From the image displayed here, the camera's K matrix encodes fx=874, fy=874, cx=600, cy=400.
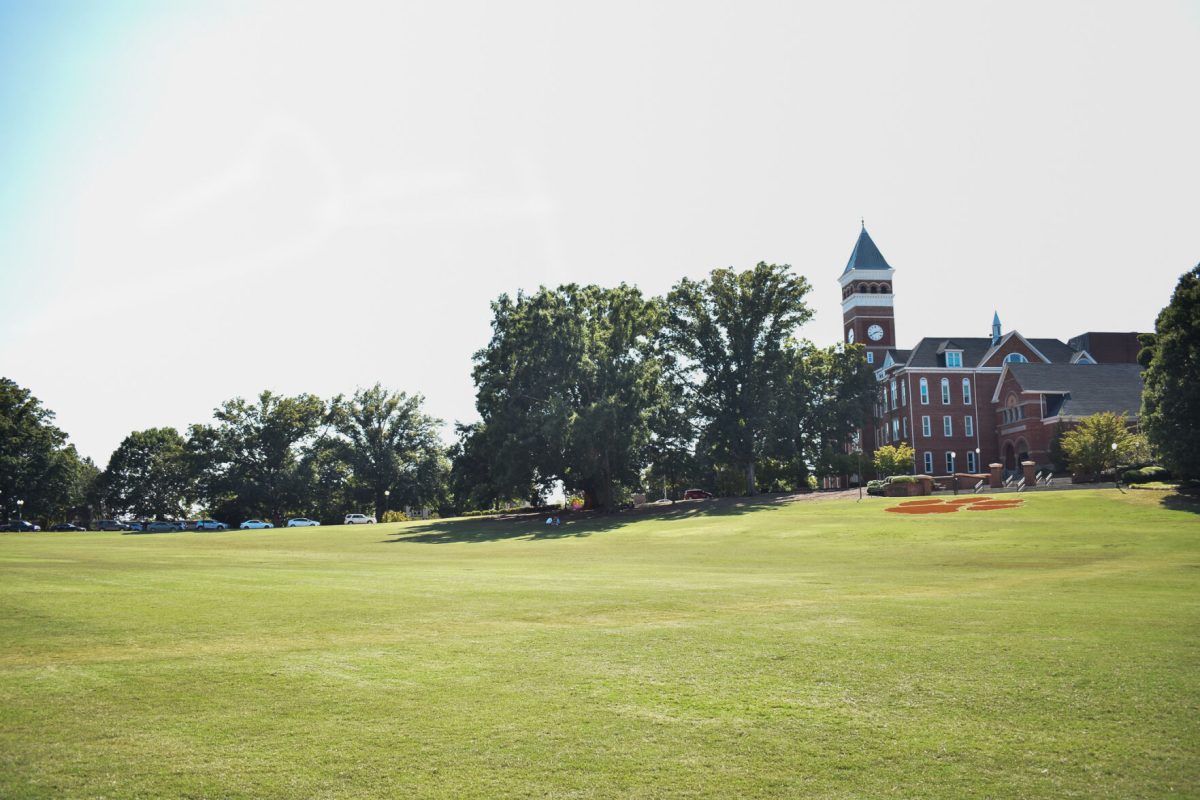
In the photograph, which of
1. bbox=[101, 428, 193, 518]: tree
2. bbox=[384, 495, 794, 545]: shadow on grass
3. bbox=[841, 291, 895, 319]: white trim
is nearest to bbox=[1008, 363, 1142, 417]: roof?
bbox=[841, 291, 895, 319]: white trim

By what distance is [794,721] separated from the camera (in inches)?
334

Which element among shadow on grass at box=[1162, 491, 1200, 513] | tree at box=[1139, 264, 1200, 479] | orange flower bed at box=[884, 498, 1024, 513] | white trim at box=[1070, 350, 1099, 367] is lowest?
orange flower bed at box=[884, 498, 1024, 513]

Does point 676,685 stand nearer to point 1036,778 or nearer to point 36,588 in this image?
point 1036,778

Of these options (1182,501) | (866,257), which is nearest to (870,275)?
(866,257)

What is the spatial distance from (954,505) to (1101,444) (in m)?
16.4

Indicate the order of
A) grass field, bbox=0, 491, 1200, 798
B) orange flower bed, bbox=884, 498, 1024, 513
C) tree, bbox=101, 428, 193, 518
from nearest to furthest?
1. grass field, bbox=0, 491, 1200, 798
2. orange flower bed, bbox=884, 498, 1024, 513
3. tree, bbox=101, 428, 193, 518

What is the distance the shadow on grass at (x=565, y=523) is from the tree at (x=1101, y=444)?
1963cm

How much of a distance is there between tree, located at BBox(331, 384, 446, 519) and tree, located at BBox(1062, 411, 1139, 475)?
7079cm

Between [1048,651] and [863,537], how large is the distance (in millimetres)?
27071

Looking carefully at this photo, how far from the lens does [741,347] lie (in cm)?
7519

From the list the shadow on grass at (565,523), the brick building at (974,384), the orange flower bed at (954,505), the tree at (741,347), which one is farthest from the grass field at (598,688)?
the brick building at (974,384)

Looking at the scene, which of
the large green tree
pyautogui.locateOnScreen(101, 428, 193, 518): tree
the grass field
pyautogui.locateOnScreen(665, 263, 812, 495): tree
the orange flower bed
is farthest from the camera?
pyautogui.locateOnScreen(101, 428, 193, 518): tree

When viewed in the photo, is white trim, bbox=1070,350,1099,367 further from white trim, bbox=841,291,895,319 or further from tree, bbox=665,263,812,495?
tree, bbox=665,263,812,495

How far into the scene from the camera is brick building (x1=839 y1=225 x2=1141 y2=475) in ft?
264
